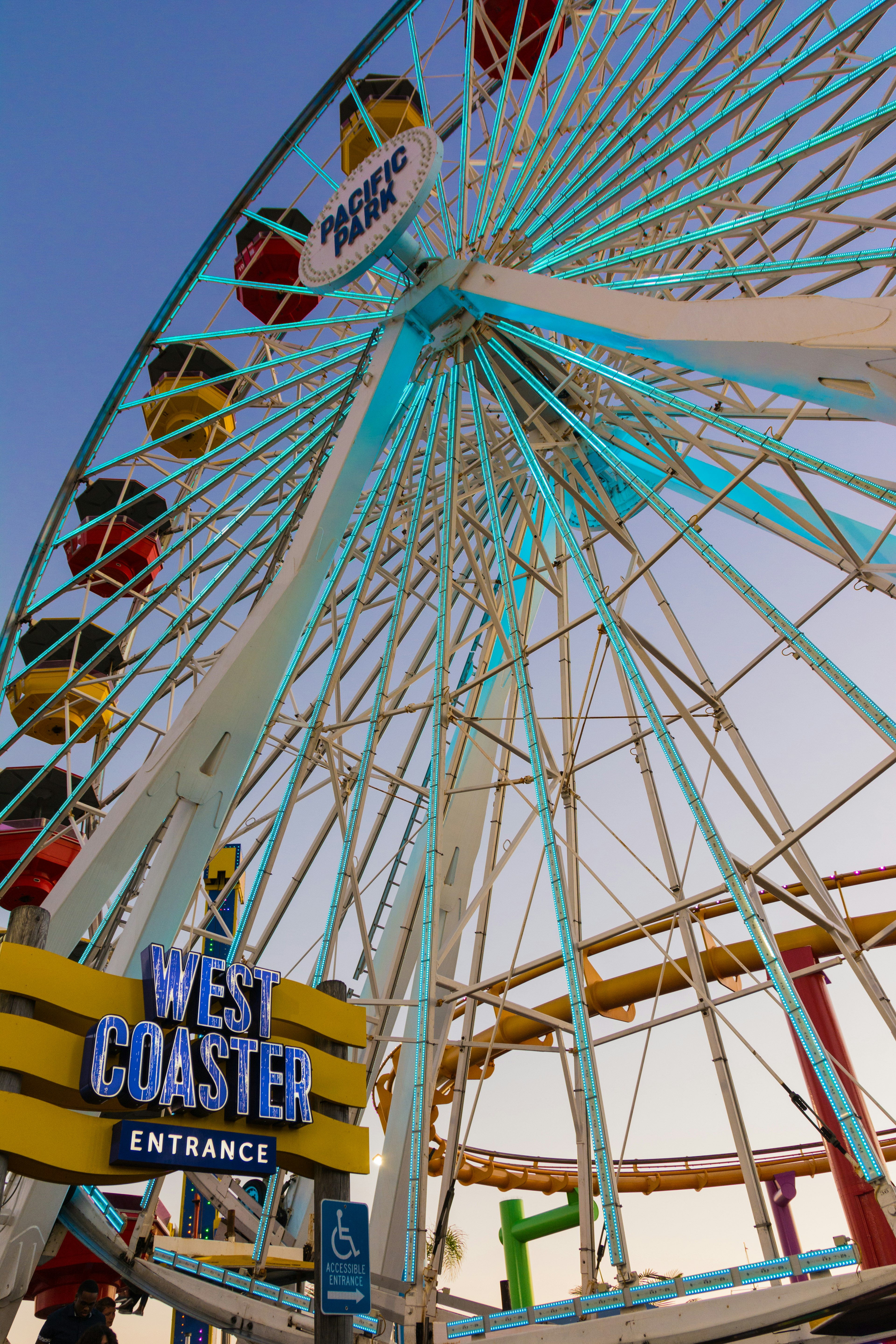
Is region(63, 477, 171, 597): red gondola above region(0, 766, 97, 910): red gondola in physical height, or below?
above

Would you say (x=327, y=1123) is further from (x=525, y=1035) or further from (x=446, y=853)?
(x=525, y=1035)

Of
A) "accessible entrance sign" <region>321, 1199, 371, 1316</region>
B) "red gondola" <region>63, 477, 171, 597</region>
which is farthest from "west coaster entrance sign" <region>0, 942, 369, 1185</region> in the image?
"red gondola" <region>63, 477, 171, 597</region>

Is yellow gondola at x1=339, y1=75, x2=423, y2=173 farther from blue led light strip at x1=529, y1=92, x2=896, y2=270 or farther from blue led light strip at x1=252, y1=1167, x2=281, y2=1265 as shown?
blue led light strip at x1=252, y1=1167, x2=281, y2=1265

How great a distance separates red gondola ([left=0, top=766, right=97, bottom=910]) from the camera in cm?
1563

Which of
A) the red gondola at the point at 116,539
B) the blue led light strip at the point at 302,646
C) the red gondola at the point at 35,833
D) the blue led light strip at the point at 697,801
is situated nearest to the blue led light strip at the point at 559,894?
the blue led light strip at the point at 697,801

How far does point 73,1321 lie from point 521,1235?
11536 millimetres

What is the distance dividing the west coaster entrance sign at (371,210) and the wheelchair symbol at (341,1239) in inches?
349

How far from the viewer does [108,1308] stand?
314 inches

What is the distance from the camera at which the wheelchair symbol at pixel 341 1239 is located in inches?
253

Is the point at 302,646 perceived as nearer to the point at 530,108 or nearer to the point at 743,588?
the point at 743,588

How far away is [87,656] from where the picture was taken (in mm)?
15289

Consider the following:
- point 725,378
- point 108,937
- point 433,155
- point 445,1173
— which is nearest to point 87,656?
point 108,937

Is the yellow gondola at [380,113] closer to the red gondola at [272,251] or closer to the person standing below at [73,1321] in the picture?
the red gondola at [272,251]

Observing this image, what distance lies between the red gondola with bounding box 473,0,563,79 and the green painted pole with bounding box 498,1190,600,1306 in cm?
1635
